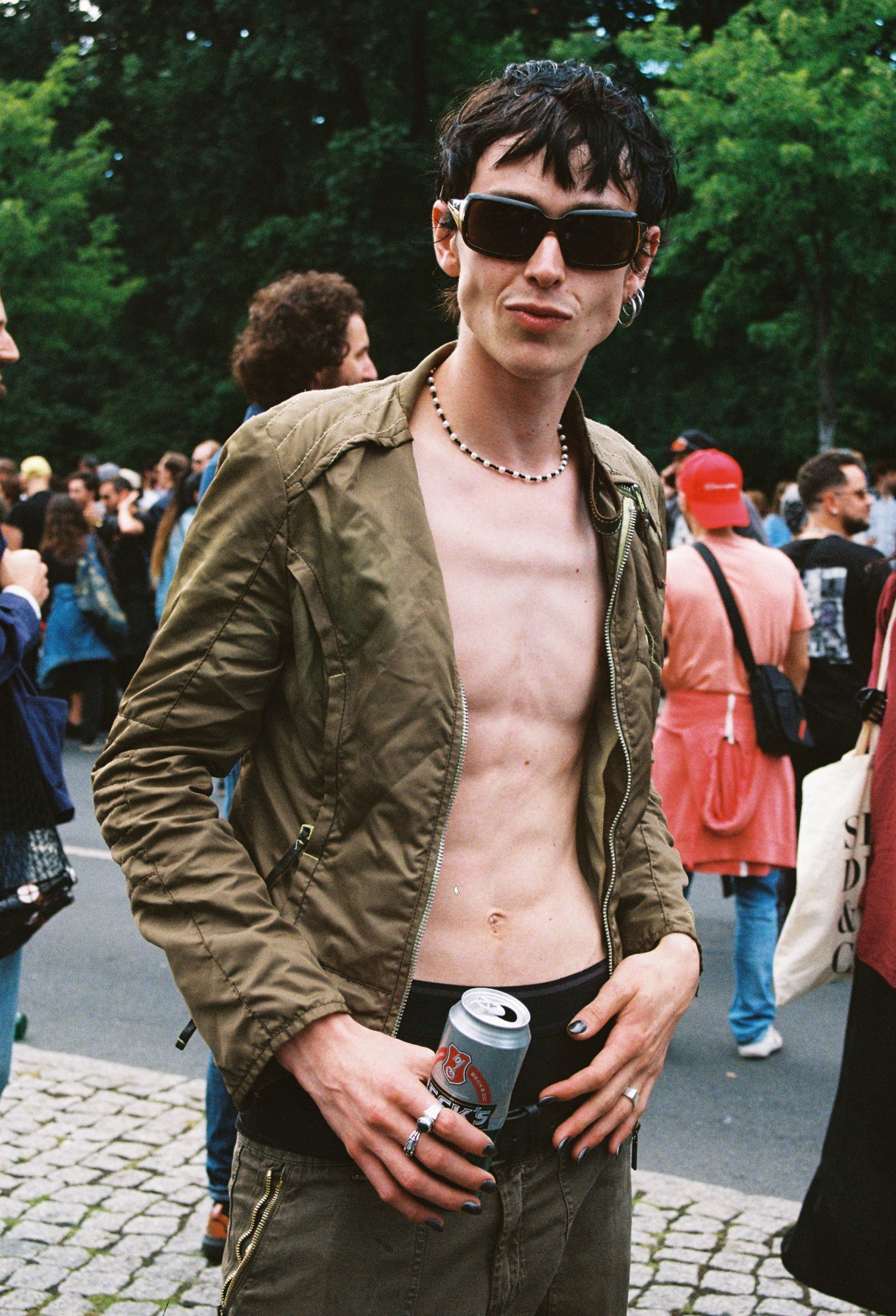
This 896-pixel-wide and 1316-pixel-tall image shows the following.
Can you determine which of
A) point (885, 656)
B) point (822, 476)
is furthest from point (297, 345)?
point (822, 476)

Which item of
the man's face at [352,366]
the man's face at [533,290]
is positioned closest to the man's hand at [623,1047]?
the man's face at [533,290]

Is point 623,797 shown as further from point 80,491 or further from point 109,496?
point 109,496

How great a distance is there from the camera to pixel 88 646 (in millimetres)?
11234

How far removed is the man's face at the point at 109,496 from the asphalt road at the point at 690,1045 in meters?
7.03

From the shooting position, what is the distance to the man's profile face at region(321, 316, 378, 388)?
3.77m

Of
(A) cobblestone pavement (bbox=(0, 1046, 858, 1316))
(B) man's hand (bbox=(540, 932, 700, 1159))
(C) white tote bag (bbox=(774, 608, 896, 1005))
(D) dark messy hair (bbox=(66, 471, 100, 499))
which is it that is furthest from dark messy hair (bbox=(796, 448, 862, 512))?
(D) dark messy hair (bbox=(66, 471, 100, 499))

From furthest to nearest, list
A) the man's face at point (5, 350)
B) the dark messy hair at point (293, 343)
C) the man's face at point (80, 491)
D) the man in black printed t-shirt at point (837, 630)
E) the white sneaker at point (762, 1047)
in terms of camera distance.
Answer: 1. the man's face at point (80, 491)
2. the man in black printed t-shirt at point (837, 630)
3. the white sneaker at point (762, 1047)
4. the dark messy hair at point (293, 343)
5. the man's face at point (5, 350)

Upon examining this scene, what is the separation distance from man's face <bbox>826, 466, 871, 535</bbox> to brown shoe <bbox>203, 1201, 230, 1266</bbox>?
444cm

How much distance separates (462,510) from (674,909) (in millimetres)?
656

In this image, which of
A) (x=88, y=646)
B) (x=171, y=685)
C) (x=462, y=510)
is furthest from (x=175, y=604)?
(x=88, y=646)

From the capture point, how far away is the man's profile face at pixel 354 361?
377 centimetres

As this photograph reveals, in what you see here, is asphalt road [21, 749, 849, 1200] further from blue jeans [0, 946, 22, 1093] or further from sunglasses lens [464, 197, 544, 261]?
sunglasses lens [464, 197, 544, 261]

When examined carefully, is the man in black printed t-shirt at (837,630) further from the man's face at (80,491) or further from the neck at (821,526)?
the man's face at (80,491)

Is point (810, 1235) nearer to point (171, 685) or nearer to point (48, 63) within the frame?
point (171, 685)
